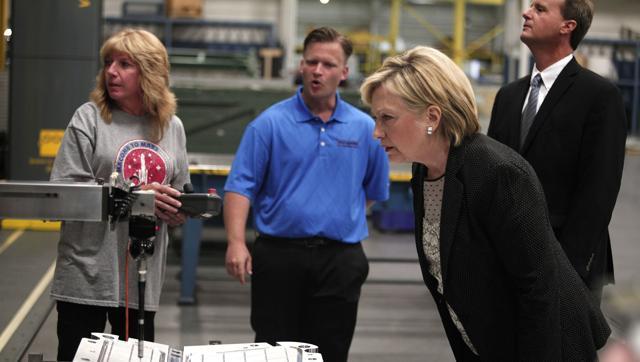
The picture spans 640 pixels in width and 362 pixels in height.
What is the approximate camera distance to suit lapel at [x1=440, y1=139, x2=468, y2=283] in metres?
1.94

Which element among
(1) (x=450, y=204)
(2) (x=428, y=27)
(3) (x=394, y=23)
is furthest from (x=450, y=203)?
(2) (x=428, y=27)

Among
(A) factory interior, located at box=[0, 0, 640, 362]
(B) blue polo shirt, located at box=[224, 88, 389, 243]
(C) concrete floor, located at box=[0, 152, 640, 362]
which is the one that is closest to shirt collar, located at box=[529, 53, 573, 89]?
(B) blue polo shirt, located at box=[224, 88, 389, 243]

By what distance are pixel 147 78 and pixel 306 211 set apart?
774 millimetres

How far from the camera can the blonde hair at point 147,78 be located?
2.72 metres

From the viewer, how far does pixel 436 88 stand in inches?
76.5

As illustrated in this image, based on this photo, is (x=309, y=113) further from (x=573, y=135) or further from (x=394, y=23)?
(x=394, y=23)

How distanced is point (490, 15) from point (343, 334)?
Answer: 1824 centimetres

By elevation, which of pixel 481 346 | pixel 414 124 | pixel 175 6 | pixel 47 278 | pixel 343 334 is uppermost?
pixel 175 6

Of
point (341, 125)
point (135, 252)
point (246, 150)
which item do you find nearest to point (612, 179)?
point (341, 125)

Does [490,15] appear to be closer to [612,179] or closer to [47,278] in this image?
[47,278]

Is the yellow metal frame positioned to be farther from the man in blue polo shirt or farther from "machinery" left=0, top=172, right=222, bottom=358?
"machinery" left=0, top=172, right=222, bottom=358

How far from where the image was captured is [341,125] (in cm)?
321

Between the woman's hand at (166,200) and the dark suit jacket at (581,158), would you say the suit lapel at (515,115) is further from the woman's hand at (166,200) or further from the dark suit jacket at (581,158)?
the woman's hand at (166,200)

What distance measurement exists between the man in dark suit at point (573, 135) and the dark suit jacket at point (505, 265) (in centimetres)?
80
